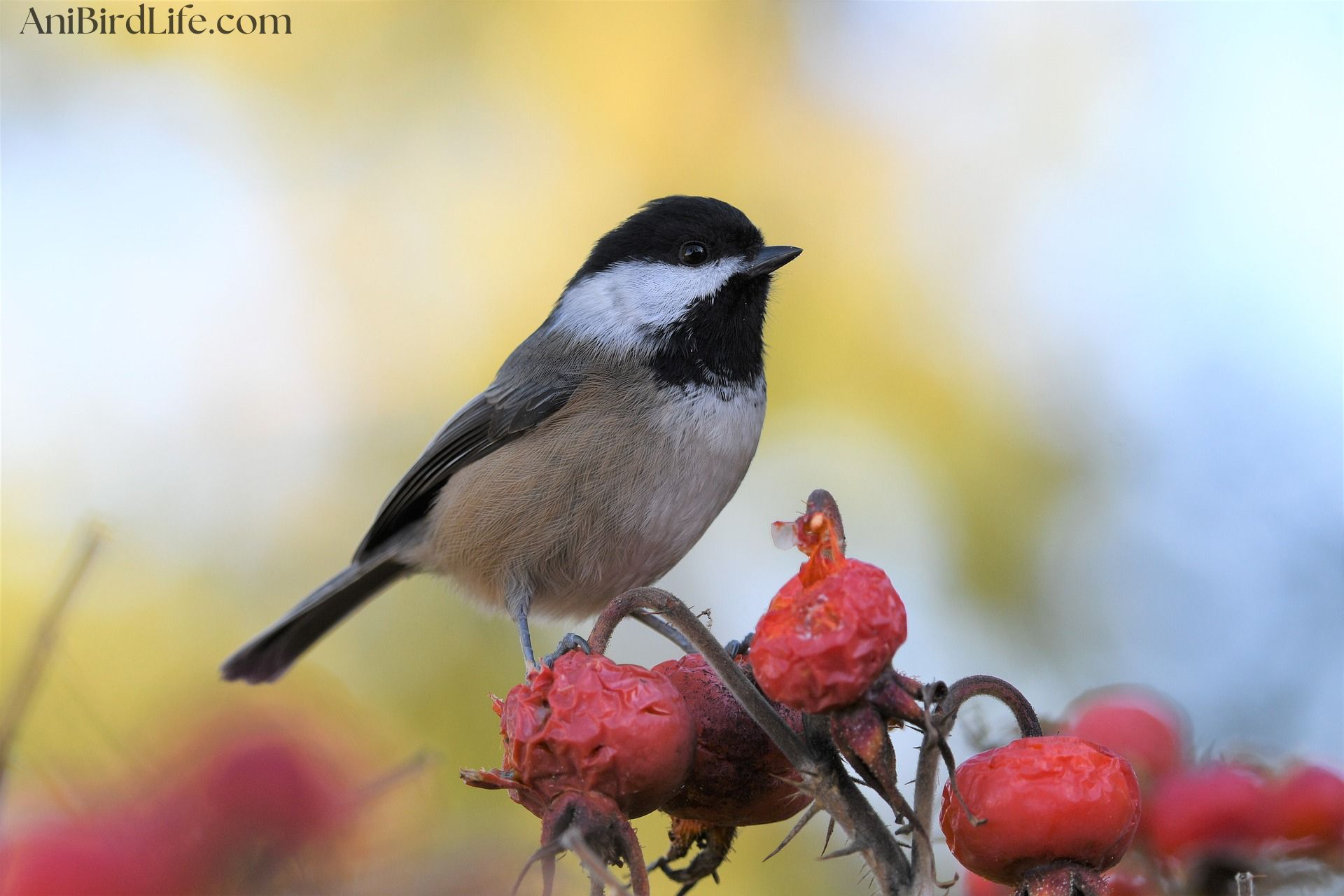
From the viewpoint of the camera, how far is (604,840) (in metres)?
1.11

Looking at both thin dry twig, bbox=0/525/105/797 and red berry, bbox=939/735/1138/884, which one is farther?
red berry, bbox=939/735/1138/884

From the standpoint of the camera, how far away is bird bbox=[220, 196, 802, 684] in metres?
2.59

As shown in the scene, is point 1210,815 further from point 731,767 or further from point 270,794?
point 270,794

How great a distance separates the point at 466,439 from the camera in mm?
3006

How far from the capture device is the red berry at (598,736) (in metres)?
1.12

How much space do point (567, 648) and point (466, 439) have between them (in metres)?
1.56

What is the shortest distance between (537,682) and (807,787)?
0.34 meters

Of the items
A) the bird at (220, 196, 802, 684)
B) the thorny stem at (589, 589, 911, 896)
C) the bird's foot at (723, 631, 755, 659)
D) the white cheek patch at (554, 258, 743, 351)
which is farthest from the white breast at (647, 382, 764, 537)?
the thorny stem at (589, 589, 911, 896)

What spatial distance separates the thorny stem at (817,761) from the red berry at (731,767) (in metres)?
0.18

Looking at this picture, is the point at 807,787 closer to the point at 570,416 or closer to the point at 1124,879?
the point at 1124,879

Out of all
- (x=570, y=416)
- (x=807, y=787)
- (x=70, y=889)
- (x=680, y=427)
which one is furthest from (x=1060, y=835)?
(x=570, y=416)

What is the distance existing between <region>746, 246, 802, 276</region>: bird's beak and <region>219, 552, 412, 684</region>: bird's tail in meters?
1.26

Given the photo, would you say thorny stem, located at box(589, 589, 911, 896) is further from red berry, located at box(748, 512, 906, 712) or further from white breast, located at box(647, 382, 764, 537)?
white breast, located at box(647, 382, 764, 537)

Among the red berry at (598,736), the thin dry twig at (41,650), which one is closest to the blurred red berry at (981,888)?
the red berry at (598,736)
